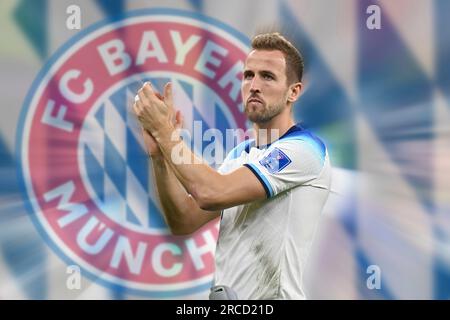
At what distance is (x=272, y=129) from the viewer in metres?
2.14

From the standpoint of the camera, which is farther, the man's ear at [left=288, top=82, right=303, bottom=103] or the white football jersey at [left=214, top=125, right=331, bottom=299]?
the man's ear at [left=288, top=82, right=303, bottom=103]

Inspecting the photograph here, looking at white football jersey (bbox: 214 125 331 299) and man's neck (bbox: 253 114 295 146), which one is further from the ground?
man's neck (bbox: 253 114 295 146)

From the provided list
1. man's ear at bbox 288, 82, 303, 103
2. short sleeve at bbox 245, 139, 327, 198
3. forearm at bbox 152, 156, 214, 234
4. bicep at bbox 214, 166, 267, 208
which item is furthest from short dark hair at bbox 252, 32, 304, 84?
forearm at bbox 152, 156, 214, 234

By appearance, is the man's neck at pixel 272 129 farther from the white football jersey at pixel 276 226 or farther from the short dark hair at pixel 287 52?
the short dark hair at pixel 287 52

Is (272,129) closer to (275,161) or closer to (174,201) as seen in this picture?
(275,161)

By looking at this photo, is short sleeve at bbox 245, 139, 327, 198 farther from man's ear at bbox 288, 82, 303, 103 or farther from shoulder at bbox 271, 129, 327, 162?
man's ear at bbox 288, 82, 303, 103

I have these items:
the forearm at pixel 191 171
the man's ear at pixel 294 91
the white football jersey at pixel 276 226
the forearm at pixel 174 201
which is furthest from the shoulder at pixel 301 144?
the forearm at pixel 174 201

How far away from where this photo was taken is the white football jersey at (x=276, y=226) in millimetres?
2008

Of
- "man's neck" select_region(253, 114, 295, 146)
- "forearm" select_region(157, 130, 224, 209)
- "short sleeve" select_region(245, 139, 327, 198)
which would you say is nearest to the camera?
"forearm" select_region(157, 130, 224, 209)

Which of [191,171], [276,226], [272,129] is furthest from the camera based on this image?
[272,129]

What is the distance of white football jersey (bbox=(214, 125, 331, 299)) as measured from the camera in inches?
79.0

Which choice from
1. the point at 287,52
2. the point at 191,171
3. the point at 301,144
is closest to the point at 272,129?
the point at 301,144

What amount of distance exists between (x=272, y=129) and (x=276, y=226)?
0.35 meters

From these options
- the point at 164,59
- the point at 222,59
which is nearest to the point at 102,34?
the point at 164,59
